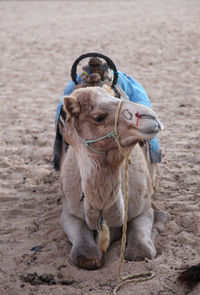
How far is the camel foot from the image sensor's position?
3.30 m

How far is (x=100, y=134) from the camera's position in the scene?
2951 millimetres

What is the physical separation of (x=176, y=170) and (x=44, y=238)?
1.87 metres

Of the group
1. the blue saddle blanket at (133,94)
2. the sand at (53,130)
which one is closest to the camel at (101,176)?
the sand at (53,130)

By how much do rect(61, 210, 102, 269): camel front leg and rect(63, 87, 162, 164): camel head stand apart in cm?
79

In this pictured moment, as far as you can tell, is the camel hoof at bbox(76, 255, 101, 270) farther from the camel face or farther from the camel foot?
the camel face

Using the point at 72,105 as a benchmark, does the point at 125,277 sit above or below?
below

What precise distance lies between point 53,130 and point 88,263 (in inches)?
139

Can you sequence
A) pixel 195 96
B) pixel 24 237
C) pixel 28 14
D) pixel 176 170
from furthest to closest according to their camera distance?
pixel 28 14
pixel 195 96
pixel 176 170
pixel 24 237

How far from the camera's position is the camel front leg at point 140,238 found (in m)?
3.35

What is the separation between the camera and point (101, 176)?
9.90 ft

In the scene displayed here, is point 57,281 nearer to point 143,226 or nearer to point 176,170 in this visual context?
point 143,226

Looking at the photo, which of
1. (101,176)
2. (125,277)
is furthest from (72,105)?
(125,277)

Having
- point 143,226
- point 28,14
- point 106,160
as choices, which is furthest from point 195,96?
point 28,14

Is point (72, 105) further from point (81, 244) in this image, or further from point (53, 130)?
point (53, 130)
